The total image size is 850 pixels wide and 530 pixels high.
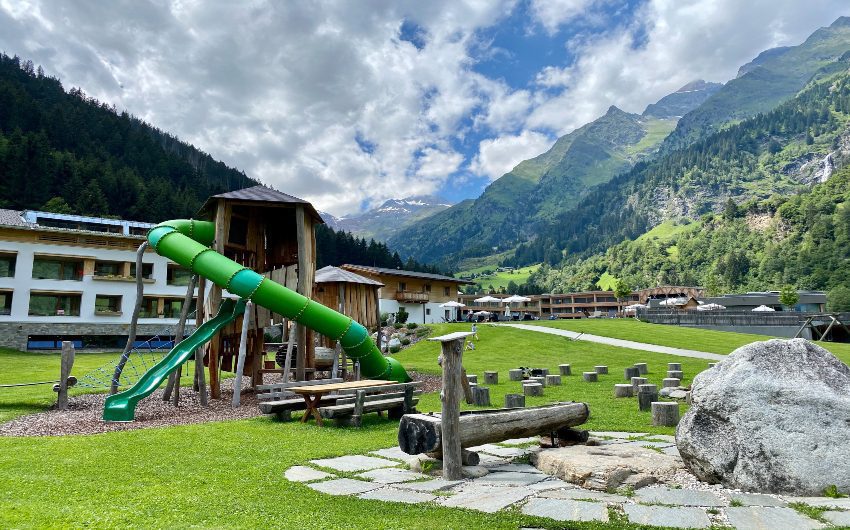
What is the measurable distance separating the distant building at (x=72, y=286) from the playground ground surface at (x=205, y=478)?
102 ft

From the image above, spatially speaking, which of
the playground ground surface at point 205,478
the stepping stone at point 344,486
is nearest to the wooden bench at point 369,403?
the playground ground surface at point 205,478

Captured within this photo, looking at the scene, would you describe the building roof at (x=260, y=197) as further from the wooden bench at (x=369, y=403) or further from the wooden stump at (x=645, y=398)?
the wooden stump at (x=645, y=398)

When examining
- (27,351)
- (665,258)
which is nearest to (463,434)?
(27,351)

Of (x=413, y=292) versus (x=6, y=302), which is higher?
(x=413, y=292)

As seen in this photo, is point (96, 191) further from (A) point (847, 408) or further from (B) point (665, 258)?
(B) point (665, 258)

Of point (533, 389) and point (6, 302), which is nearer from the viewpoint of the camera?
point (533, 389)

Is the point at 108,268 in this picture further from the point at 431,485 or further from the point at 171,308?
the point at 431,485

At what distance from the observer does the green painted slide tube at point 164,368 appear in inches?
517

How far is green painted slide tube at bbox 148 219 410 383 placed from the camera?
1509 centimetres

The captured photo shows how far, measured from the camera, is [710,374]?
24.2 ft

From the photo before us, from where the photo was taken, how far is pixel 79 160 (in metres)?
76.9

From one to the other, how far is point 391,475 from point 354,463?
41.3 inches

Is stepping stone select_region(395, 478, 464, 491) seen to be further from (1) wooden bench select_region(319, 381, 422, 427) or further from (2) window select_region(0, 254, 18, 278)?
(2) window select_region(0, 254, 18, 278)

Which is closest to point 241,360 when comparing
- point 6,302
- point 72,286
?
point 72,286
